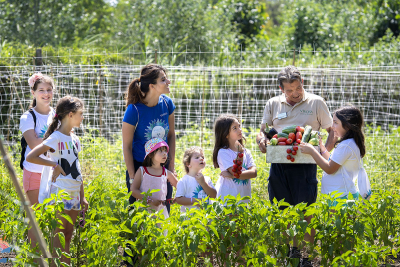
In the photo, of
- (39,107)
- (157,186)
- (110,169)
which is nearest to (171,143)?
(157,186)

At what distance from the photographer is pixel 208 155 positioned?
6750 mm

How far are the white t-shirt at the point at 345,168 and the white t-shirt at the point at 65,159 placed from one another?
1969 mm

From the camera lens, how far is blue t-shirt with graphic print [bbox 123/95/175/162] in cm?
329

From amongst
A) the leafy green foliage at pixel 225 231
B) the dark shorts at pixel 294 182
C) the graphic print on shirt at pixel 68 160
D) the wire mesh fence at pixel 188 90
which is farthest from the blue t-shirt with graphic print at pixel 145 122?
the wire mesh fence at pixel 188 90

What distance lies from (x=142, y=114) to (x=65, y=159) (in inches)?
26.3

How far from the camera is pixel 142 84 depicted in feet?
10.9

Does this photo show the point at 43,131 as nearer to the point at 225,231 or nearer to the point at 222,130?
the point at 222,130

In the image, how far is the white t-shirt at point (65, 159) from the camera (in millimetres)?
3133

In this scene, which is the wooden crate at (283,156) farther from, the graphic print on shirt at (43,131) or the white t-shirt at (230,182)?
the graphic print on shirt at (43,131)

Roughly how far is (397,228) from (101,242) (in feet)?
6.88

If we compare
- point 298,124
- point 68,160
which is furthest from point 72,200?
point 298,124

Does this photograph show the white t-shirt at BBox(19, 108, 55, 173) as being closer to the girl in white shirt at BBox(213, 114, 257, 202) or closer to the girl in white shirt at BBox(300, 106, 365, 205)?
the girl in white shirt at BBox(213, 114, 257, 202)

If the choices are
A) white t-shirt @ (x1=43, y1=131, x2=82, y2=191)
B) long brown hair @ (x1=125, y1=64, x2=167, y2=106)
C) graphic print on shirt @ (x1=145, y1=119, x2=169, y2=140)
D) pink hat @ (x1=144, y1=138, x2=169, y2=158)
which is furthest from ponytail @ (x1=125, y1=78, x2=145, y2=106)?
white t-shirt @ (x1=43, y1=131, x2=82, y2=191)

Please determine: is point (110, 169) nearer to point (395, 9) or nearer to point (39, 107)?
point (39, 107)
